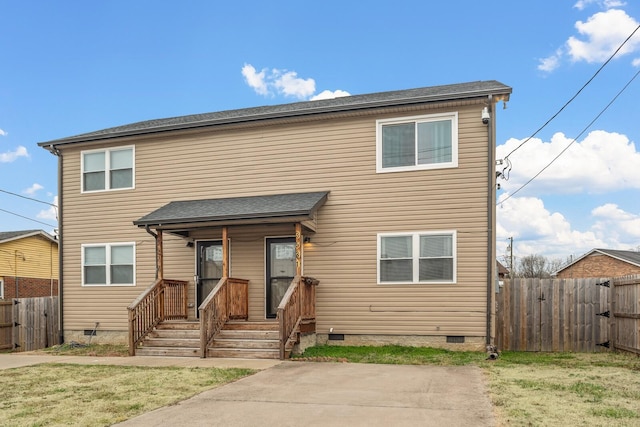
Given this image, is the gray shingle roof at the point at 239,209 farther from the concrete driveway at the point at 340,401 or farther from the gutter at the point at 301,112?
the concrete driveway at the point at 340,401

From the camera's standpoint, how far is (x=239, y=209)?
11.3 m

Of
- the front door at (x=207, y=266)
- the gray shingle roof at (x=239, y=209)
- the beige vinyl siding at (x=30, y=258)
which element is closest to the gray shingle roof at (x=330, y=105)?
the gray shingle roof at (x=239, y=209)

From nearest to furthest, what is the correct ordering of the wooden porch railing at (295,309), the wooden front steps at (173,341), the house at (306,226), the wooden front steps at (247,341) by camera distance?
the wooden porch railing at (295,309), the wooden front steps at (247,341), the wooden front steps at (173,341), the house at (306,226)

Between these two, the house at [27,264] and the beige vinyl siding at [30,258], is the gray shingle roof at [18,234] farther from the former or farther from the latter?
the beige vinyl siding at [30,258]

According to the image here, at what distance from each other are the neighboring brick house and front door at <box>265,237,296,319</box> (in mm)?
25774

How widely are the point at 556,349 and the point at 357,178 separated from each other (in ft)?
18.7

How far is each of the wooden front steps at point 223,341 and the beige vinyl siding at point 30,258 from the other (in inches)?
698

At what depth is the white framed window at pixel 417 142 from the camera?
36.6 ft

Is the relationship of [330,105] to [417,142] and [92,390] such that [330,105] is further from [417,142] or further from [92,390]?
[92,390]

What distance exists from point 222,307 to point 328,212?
312 cm

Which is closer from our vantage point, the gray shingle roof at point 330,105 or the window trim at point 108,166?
the gray shingle roof at point 330,105

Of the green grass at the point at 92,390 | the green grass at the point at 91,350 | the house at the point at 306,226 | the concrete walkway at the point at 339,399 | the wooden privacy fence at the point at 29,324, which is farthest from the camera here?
the wooden privacy fence at the point at 29,324

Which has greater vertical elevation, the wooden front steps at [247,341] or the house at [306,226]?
the house at [306,226]

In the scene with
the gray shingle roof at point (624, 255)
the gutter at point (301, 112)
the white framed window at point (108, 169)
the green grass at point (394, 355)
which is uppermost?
the gutter at point (301, 112)
